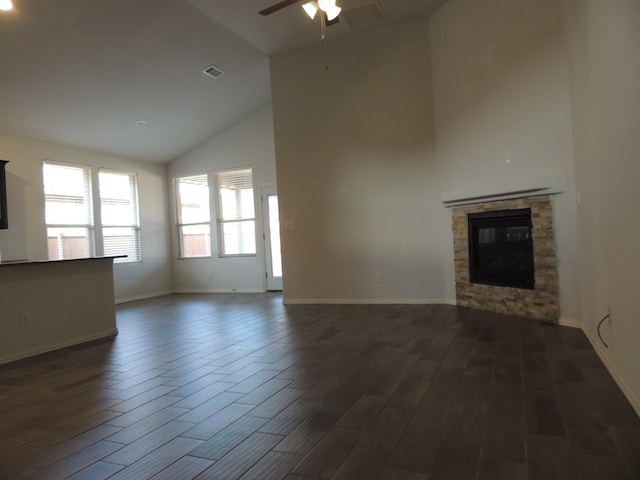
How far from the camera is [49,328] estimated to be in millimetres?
4438

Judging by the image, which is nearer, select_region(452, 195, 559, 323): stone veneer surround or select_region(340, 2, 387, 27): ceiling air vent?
select_region(452, 195, 559, 323): stone veneer surround

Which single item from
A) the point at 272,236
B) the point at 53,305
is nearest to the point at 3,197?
the point at 53,305

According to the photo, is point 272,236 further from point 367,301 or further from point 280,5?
point 280,5

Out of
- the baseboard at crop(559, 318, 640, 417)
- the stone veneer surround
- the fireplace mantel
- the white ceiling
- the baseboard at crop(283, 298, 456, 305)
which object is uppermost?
the white ceiling

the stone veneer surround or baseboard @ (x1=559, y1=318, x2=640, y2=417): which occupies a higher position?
the stone veneer surround

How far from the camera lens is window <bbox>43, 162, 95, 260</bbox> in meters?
6.96

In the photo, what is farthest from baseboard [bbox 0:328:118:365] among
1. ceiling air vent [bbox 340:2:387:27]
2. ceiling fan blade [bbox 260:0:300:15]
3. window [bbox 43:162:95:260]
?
ceiling air vent [bbox 340:2:387:27]

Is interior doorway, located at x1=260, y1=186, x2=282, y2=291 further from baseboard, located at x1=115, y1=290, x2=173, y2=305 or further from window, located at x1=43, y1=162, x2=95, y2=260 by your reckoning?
window, located at x1=43, y1=162, x2=95, y2=260

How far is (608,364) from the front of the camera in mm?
2908

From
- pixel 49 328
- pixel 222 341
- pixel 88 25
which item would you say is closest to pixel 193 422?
pixel 222 341

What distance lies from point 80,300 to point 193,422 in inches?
118

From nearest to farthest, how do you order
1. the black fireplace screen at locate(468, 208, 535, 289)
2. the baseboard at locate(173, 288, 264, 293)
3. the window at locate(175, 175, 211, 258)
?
1. the black fireplace screen at locate(468, 208, 535, 289)
2. the baseboard at locate(173, 288, 264, 293)
3. the window at locate(175, 175, 211, 258)

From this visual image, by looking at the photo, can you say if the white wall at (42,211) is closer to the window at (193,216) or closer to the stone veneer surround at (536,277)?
the window at (193,216)

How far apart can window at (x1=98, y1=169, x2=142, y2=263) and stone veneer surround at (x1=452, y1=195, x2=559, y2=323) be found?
5646mm
